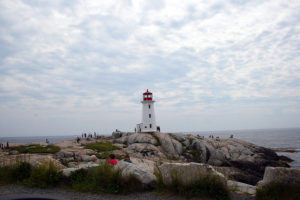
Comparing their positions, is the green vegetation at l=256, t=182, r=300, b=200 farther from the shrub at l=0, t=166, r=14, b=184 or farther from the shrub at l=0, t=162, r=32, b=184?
the shrub at l=0, t=166, r=14, b=184

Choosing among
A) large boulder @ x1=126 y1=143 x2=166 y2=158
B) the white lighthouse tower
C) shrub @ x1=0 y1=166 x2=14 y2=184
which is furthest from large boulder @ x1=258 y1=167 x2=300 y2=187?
A: the white lighthouse tower

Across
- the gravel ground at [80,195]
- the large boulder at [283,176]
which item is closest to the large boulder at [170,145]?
the gravel ground at [80,195]

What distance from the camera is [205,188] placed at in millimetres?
8039

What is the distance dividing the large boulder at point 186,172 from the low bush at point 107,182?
49.0 inches

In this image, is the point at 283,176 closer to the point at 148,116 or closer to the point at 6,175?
the point at 6,175

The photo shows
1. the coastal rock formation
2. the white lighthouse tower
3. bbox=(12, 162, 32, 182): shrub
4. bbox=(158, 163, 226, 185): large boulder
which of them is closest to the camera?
bbox=(158, 163, 226, 185): large boulder

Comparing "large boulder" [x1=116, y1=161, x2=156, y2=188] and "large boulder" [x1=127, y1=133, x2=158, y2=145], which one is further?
"large boulder" [x1=127, y1=133, x2=158, y2=145]

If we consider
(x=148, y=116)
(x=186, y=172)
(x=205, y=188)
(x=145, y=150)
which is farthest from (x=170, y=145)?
(x=205, y=188)

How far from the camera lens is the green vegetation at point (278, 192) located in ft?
23.7

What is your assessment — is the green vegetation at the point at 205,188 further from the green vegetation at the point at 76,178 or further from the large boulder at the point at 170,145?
the large boulder at the point at 170,145

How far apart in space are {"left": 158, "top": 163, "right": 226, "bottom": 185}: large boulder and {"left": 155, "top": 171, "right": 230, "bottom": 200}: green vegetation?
0.34ft

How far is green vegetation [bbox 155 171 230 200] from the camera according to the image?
789 centimetres

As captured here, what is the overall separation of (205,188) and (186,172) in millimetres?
900

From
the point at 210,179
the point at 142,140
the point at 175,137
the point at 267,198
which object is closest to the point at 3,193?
the point at 210,179
